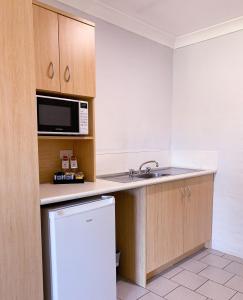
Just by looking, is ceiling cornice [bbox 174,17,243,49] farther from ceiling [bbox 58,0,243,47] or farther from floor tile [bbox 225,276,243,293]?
floor tile [bbox 225,276,243,293]

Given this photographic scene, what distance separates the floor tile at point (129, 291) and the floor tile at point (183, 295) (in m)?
0.21

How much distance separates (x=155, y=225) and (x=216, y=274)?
2.56 feet

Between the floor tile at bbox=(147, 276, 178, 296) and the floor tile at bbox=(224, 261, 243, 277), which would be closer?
the floor tile at bbox=(147, 276, 178, 296)

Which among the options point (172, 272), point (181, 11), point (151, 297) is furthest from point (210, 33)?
point (151, 297)

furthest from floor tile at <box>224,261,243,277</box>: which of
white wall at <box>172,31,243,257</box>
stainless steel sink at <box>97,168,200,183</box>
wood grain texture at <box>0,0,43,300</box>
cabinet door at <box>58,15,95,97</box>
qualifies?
cabinet door at <box>58,15,95,97</box>

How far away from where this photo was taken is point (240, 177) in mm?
2566

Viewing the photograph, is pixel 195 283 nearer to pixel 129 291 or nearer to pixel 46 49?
pixel 129 291

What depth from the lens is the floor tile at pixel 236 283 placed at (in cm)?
205

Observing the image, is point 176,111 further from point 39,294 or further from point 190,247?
point 39,294

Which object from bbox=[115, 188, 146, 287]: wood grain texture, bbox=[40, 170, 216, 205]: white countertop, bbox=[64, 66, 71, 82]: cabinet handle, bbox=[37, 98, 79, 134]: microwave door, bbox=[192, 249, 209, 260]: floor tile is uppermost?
bbox=[64, 66, 71, 82]: cabinet handle

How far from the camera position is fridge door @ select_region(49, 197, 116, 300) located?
4.70 ft

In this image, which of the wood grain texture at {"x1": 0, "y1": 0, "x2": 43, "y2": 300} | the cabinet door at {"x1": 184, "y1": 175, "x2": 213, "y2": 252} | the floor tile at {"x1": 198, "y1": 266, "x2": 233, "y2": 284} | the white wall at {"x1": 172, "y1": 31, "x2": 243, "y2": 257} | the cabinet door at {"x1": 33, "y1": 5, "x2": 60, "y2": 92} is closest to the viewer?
the wood grain texture at {"x1": 0, "y1": 0, "x2": 43, "y2": 300}

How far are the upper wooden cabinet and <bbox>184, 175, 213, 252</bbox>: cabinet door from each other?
4.45 ft

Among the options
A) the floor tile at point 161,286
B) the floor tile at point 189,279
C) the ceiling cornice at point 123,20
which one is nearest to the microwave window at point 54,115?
the ceiling cornice at point 123,20
